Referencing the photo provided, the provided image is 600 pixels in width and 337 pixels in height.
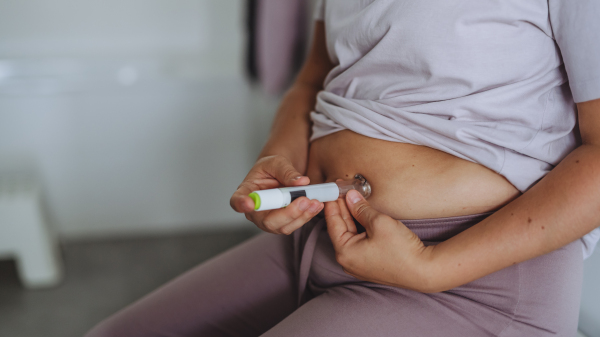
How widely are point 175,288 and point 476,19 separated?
1.92ft

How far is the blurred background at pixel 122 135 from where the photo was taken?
5.10 feet

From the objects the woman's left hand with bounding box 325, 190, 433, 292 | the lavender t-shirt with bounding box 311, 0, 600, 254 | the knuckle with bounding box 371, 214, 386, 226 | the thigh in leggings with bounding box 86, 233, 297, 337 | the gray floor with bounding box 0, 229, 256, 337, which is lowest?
the gray floor with bounding box 0, 229, 256, 337

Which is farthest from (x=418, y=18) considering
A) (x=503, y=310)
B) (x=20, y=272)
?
(x=20, y=272)

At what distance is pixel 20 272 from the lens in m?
1.53

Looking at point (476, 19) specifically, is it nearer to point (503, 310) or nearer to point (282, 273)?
point (503, 310)

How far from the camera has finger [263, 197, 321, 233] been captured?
48 cm

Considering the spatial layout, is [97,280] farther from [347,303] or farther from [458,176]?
[458,176]

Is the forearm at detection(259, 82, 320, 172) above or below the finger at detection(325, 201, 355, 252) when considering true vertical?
above

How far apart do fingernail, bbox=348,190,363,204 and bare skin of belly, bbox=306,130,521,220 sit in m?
0.04

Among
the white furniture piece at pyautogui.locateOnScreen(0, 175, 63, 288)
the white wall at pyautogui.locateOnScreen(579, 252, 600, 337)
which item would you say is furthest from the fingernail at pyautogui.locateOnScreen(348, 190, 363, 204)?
the white furniture piece at pyautogui.locateOnScreen(0, 175, 63, 288)

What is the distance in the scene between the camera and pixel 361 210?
1.70 ft

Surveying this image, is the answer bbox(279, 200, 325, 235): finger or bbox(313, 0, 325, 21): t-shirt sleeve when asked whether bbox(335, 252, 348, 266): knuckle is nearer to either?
bbox(279, 200, 325, 235): finger

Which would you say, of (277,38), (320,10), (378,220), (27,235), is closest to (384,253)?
(378,220)

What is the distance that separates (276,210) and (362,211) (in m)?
0.11
